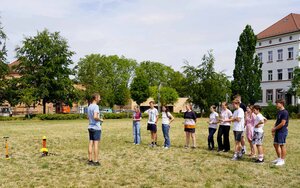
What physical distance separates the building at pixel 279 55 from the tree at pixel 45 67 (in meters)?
30.7

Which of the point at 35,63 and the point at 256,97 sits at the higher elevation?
the point at 35,63

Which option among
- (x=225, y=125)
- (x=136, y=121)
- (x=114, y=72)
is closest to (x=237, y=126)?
(x=225, y=125)

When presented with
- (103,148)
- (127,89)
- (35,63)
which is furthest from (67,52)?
(103,148)

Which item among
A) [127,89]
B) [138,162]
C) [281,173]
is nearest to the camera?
[281,173]

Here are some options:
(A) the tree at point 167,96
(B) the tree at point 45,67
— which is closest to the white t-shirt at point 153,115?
(B) the tree at point 45,67

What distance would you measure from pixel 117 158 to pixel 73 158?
1.39m

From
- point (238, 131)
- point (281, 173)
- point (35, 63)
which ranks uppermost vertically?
point (35, 63)

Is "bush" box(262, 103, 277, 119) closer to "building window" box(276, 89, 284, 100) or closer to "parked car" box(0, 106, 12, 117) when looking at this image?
"building window" box(276, 89, 284, 100)

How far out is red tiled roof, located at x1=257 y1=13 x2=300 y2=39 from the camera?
57491 mm

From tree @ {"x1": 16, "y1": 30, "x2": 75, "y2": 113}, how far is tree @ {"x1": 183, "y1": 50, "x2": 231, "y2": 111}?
1789 cm

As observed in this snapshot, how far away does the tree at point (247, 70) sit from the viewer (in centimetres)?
5369

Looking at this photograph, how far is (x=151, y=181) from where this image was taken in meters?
8.66

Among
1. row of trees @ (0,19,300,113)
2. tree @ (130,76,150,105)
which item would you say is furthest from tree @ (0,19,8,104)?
tree @ (130,76,150,105)

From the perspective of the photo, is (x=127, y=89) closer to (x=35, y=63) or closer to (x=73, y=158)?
(x=35, y=63)
